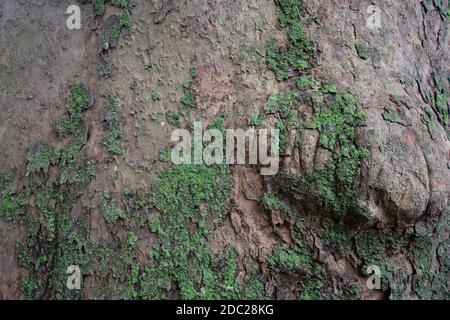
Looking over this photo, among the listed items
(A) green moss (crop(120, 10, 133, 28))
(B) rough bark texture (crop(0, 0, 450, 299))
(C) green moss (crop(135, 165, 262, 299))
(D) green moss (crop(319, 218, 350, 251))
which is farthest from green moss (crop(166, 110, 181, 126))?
(D) green moss (crop(319, 218, 350, 251))

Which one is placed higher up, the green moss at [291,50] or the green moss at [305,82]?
the green moss at [291,50]

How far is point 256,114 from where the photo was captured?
5.27ft

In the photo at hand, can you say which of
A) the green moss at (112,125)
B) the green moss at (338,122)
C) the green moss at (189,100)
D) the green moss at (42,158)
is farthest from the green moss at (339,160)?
the green moss at (42,158)

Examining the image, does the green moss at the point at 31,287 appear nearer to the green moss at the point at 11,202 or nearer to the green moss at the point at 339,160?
the green moss at the point at 11,202

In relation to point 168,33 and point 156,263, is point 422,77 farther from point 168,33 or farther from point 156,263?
point 156,263

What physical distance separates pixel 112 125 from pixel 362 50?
0.92 meters

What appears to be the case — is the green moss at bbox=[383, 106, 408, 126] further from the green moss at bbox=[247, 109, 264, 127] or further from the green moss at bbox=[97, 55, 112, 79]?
the green moss at bbox=[97, 55, 112, 79]

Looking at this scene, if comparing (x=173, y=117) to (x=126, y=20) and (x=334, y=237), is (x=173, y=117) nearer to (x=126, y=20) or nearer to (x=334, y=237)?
(x=126, y=20)

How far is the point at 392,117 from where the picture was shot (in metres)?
1.57

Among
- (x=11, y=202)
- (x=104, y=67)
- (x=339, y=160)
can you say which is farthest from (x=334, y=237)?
(x=11, y=202)

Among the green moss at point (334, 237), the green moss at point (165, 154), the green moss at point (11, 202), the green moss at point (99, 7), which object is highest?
the green moss at point (99, 7)

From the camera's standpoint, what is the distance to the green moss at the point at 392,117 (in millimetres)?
1563

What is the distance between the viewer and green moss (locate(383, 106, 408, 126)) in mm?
1563

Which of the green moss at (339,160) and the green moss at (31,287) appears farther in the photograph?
the green moss at (31,287)
